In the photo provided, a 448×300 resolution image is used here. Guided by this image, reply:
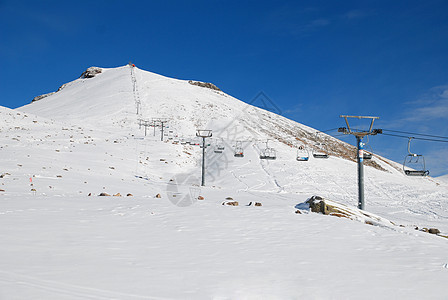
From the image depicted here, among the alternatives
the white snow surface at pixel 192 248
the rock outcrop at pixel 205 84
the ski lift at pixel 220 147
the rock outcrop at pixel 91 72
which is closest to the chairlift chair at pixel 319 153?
the white snow surface at pixel 192 248

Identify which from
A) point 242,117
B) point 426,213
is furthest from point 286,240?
point 242,117

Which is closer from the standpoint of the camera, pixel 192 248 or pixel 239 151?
pixel 192 248

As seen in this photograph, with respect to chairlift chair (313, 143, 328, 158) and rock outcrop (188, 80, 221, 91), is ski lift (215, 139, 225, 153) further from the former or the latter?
rock outcrop (188, 80, 221, 91)

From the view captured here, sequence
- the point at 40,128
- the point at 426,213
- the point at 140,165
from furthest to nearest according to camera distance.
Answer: the point at 40,128
the point at 140,165
the point at 426,213

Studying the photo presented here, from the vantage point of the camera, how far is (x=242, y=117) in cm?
8606

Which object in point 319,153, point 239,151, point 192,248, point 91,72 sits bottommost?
point 192,248

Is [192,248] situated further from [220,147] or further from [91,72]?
[91,72]

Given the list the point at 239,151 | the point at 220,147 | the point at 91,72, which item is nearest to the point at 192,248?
the point at 220,147

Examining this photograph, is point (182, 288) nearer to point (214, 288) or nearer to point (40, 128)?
point (214, 288)

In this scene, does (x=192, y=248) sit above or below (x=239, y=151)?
below

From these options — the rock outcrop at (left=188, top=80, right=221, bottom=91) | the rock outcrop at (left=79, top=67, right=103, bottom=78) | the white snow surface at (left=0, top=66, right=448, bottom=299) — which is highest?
the rock outcrop at (left=79, top=67, right=103, bottom=78)

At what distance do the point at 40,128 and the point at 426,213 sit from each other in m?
49.1

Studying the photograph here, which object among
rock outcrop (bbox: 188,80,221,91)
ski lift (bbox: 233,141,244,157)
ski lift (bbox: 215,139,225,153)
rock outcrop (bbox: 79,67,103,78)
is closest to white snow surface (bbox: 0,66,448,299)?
ski lift (bbox: 233,141,244,157)

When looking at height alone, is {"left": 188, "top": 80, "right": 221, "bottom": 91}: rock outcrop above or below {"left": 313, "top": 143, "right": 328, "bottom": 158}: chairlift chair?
above
